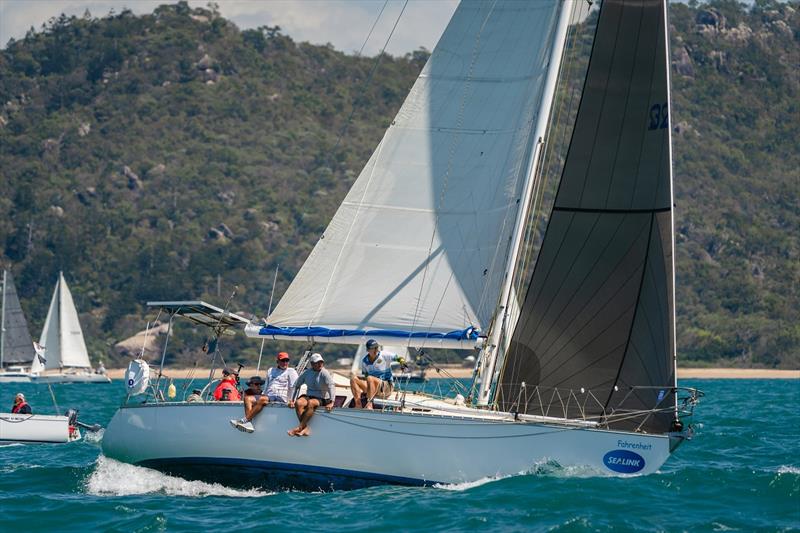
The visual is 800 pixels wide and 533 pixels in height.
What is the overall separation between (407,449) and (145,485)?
10.9 ft

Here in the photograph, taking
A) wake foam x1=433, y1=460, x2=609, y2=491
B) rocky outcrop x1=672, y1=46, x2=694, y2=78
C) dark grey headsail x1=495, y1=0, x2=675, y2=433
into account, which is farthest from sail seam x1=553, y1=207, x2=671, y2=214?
rocky outcrop x1=672, y1=46, x2=694, y2=78

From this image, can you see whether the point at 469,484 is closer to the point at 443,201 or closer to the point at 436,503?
the point at 436,503

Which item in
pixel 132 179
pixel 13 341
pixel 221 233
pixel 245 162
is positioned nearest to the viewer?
pixel 13 341

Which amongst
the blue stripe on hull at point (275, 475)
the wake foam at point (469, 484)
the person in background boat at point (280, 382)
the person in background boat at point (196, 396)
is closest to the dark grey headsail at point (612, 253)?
the wake foam at point (469, 484)

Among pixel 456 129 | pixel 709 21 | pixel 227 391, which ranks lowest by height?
pixel 227 391

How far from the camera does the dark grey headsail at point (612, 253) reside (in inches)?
618

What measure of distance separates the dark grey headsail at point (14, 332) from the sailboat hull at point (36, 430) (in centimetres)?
3905

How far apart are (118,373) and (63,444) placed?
178ft

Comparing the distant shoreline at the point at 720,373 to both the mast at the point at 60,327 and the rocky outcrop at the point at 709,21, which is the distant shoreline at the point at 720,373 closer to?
the mast at the point at 60,327

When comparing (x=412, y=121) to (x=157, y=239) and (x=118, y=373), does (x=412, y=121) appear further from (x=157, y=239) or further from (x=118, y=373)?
(x=157, y=239)

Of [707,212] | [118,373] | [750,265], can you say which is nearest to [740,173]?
[707,212]

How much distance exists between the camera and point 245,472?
15.3 metres

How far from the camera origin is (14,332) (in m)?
62.1

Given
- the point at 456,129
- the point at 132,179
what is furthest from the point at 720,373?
the point at 456,129
